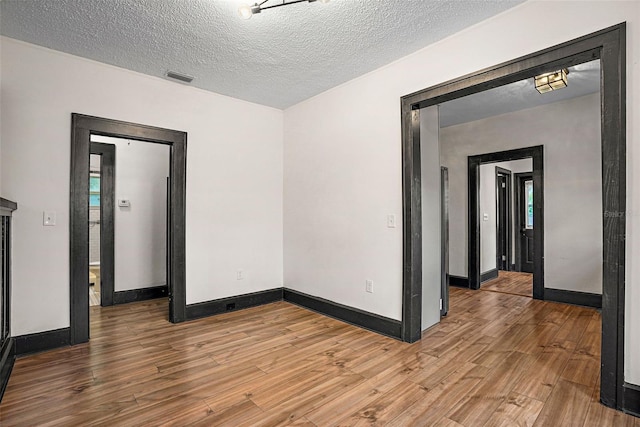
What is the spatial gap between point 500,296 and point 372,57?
381 centimetres

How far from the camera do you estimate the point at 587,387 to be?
2.11 meters

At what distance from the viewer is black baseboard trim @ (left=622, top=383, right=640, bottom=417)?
1780 millimetres

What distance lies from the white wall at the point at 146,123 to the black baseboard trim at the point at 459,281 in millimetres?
3011

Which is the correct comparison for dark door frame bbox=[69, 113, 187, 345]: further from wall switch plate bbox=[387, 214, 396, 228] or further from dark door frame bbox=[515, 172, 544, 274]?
dark door frame bbox=[515, 172, 544, 274]

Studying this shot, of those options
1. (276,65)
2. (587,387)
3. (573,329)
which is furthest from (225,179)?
(573,329)

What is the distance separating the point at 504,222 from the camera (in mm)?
6891

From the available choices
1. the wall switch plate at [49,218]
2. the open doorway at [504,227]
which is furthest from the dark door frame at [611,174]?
the wall switch plate at [49,218]

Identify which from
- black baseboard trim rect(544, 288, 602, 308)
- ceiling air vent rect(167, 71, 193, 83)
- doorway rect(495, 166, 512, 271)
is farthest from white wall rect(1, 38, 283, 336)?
doorway rect(495, 166, 512, 271)

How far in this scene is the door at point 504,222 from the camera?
6.71 meters

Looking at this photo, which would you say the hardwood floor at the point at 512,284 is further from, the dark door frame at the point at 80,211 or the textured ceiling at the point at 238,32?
the dark door frame at the point at 80,211

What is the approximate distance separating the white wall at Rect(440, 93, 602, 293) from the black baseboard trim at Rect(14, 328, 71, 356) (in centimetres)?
555

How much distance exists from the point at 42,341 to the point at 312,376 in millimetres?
2320

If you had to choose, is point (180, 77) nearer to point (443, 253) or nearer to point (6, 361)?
point (6, 361)

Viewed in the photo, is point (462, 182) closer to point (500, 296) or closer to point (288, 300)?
point (500, 296)
